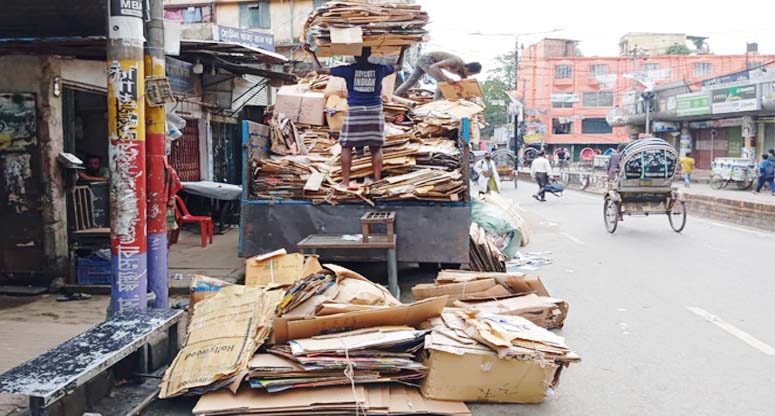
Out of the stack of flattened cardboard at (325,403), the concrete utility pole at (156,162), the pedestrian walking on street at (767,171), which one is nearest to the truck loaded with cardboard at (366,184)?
the concrete utility pole at (156,162)

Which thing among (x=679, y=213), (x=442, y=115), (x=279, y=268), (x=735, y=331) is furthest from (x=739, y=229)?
(x=279, y=268)

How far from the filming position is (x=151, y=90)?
5.40m

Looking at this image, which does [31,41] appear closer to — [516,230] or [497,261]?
[497,261]

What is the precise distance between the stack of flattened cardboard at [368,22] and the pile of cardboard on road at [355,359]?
3266mm

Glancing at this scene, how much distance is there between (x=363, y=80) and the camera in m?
8.16

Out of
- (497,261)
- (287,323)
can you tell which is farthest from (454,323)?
(497,261)

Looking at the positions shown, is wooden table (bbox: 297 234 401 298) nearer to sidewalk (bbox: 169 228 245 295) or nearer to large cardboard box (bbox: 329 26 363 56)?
sidewalk (bbox: 169 228 245 295)

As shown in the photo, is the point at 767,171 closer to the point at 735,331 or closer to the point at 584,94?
the point at 735,331

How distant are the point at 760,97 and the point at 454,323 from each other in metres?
30.7

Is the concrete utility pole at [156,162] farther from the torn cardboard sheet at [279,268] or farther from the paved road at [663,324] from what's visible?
the paved road at [663,324]

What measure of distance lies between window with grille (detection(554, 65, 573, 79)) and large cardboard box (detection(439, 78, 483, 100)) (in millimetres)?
57473

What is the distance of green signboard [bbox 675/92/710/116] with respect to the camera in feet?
115

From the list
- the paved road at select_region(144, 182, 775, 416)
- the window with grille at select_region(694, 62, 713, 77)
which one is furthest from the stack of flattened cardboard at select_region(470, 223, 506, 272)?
the window with grille at select_region(694, 62, 713, 77)

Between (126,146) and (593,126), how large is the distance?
6453 centimetres
